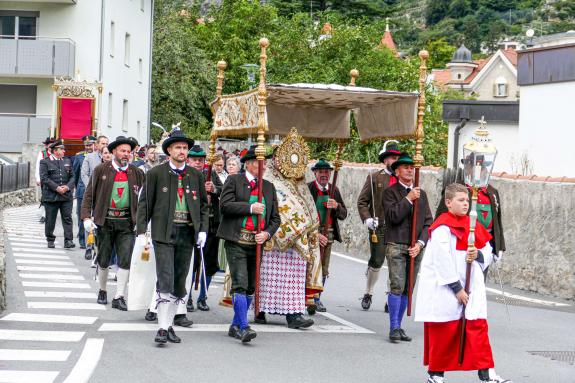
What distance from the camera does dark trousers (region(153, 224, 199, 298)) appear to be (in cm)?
1029

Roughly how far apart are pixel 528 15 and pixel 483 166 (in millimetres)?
197075

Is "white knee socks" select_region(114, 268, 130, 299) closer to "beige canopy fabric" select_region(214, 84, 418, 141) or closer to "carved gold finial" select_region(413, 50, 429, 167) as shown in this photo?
"beige canopy fabric" select_region(214, 84, 418, 141)

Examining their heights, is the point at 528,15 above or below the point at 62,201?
above

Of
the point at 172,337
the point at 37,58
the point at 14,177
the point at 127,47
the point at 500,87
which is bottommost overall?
the point at 172,337

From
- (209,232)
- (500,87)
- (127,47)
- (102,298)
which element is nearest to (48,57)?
(127,47)

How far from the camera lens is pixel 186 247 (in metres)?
10.6

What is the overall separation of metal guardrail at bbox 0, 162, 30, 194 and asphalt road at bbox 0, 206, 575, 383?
1463cm

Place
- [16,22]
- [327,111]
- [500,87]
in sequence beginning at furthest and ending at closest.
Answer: [500,87] → [16,22] → [327,111]

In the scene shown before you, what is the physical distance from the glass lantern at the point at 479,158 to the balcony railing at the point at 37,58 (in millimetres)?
32447

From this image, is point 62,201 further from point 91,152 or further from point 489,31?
point 489,31

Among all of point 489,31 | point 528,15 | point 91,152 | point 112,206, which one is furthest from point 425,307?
point 528,15

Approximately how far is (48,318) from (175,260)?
1920 mm

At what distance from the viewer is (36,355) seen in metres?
9.38

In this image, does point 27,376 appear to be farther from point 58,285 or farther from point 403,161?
point 58,285
